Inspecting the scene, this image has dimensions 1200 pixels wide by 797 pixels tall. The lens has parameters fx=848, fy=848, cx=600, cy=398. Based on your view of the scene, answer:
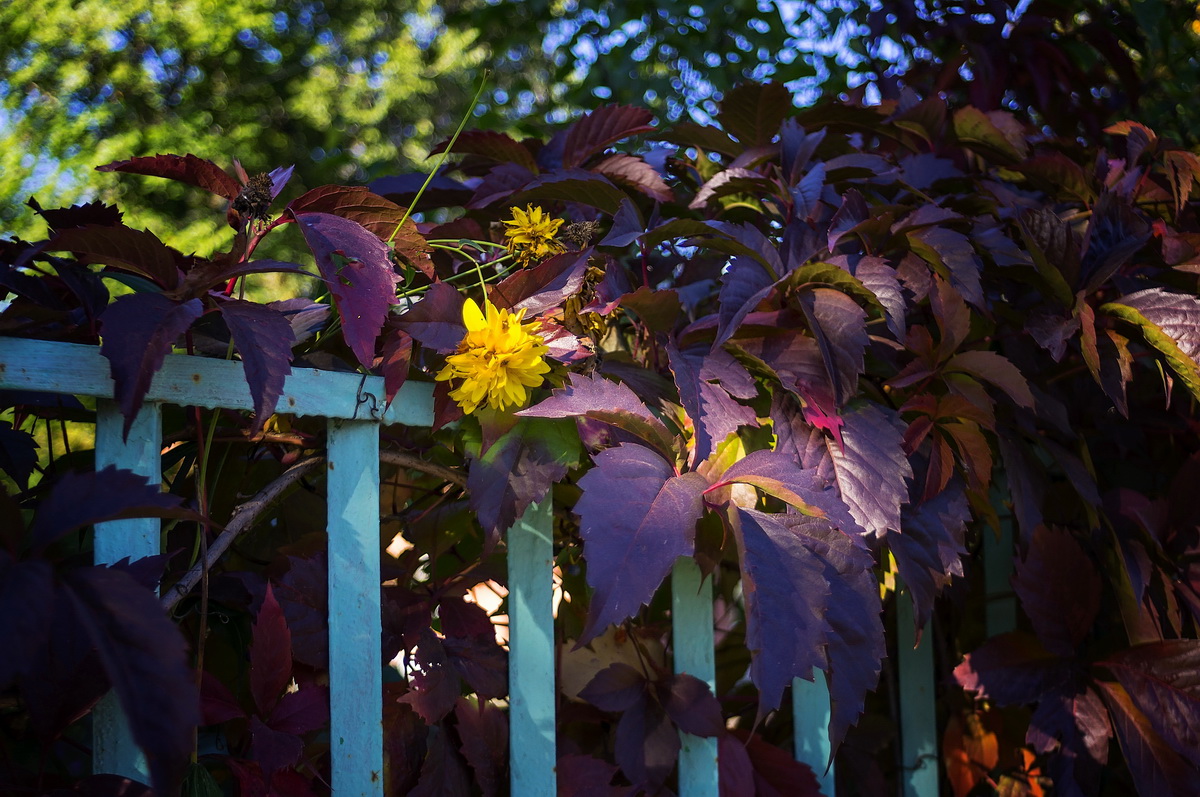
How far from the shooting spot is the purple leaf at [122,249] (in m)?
0.63

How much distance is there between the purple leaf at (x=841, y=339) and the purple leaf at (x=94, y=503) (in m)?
0.54

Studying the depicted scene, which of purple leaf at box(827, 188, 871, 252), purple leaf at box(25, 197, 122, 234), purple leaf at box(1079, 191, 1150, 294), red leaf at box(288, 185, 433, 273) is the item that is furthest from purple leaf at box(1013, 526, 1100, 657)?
purple leaf at box(25, 197, 122, 234)

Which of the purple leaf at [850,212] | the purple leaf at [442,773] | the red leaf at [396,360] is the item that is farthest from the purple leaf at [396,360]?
the purple leaf at [850,212]

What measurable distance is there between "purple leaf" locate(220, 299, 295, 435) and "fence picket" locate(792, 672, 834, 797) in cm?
73

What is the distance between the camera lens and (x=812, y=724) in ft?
3.43

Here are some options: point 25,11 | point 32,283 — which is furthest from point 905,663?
point 25,11

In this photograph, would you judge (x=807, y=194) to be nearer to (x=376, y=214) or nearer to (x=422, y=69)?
(x=376, y=214)

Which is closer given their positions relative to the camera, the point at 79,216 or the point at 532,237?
the point at 79,216

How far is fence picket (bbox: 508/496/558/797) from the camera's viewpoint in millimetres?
852

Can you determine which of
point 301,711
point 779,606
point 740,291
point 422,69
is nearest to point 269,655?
point 301,711

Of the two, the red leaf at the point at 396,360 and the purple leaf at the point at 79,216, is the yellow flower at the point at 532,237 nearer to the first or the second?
the red leaf at the point at 396,360

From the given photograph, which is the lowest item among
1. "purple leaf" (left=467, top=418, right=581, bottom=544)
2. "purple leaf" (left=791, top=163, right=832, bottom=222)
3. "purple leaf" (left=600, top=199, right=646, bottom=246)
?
"purple leaf" (left=467, top=418, right=581, bottom=544)

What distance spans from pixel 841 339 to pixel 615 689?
45cm

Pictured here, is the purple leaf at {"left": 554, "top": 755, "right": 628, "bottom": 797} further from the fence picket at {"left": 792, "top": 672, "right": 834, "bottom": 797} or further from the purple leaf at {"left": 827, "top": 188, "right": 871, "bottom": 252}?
the purple leaf at {"left": 827, "top": 188, "right": 871, "bottom": 252}
